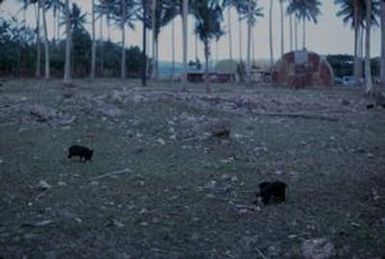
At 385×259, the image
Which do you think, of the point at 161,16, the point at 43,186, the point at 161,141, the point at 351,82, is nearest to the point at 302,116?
the point at 161,141

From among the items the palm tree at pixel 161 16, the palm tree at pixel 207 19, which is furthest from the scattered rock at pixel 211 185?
the palm tree at pixel 161 16

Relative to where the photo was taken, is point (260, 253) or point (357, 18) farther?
point (357, 18)

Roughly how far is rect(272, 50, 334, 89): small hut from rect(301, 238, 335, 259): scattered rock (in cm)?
4369

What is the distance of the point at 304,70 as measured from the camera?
5112cm

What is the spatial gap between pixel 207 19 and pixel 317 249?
53.0m

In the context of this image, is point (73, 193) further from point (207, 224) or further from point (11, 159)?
point (11, 159)

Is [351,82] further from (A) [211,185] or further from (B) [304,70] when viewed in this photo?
(A) [211,185]

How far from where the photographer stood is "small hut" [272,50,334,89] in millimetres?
50750

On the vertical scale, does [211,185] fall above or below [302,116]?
below

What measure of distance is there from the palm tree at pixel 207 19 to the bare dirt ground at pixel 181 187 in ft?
106

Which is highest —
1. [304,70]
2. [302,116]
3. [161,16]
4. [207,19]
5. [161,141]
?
[161,16]

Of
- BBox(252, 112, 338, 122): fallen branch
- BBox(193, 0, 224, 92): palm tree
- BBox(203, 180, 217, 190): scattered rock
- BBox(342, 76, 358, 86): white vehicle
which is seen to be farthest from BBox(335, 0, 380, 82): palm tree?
BBox(203, 180, 217, 190): scattered rock

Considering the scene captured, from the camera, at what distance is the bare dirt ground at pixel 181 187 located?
716 centimetres

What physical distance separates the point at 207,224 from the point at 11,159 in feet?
17.5
